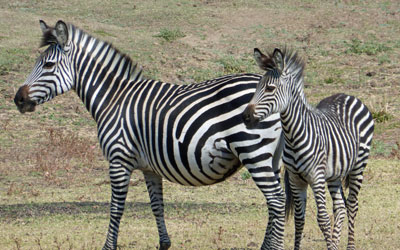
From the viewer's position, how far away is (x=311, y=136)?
7.06 meters

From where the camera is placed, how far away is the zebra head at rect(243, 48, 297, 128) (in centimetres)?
649

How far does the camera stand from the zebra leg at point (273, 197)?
6.93m

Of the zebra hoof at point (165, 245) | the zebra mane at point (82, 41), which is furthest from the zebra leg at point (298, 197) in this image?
the zebra mane at point (82, 41)

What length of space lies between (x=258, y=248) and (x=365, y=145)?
5.85ft

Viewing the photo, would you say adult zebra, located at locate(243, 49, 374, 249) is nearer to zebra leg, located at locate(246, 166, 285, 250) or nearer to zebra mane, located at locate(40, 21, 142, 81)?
zebra leg, located at locate(246, 166, 285, 250)

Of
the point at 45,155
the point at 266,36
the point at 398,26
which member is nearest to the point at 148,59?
the point at 266,36

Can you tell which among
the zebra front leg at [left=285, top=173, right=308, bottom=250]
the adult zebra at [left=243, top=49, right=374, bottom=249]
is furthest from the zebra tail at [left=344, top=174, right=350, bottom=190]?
the zebra front leg at [left=285, top=173, right=308, bottom=250]

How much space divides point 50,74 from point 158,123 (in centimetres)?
148

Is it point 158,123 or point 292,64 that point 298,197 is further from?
point 158,123

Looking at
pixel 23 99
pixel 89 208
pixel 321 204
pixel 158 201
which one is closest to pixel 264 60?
pixel 321 204

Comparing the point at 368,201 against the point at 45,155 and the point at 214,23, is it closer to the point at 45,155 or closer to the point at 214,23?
the point at 45,155

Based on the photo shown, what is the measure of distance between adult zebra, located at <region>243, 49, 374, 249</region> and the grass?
0.67 m

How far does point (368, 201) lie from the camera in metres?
10.7

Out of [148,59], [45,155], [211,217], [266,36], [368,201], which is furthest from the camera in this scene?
[266,36]
